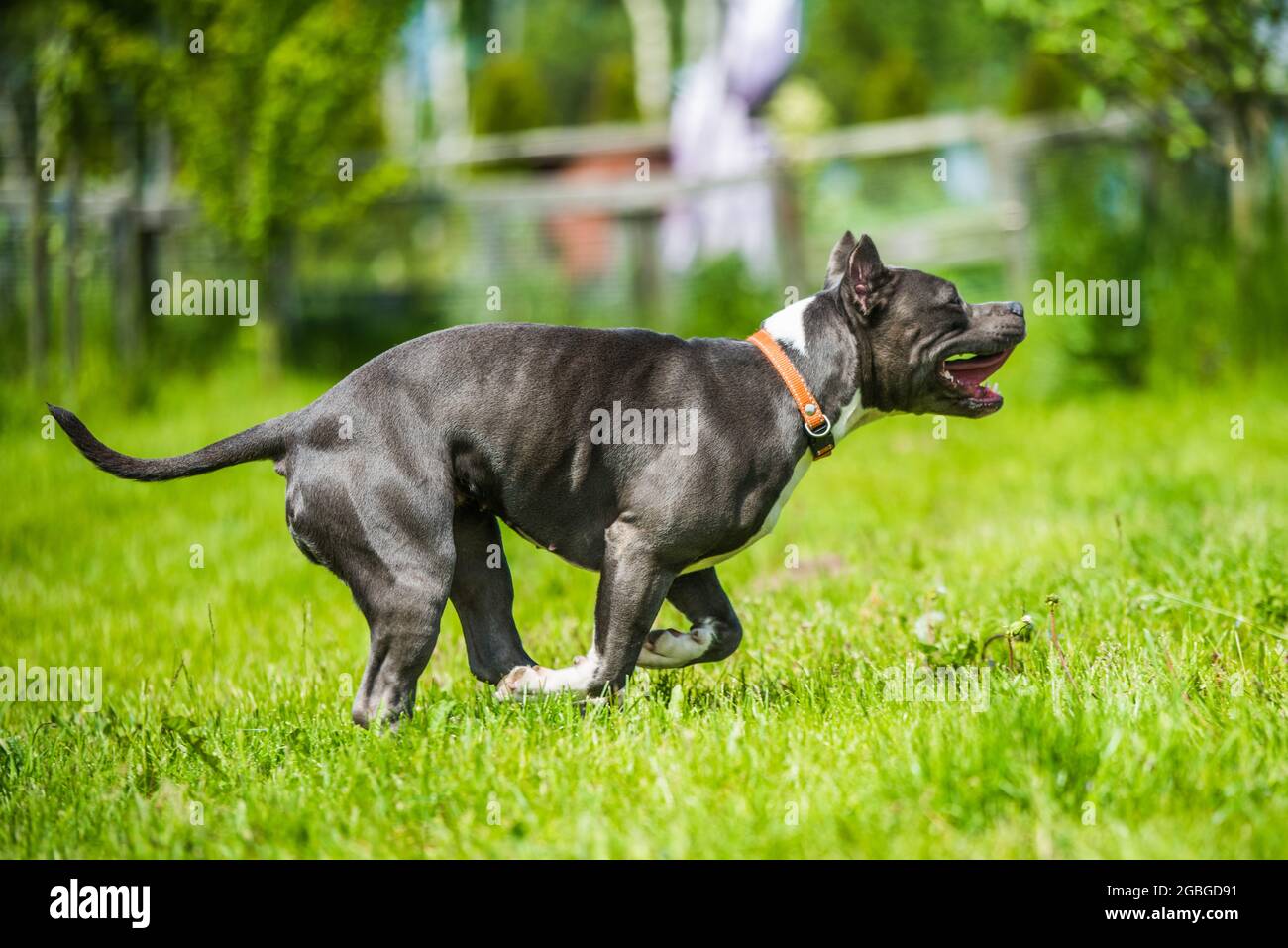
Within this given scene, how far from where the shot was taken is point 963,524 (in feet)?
23.1

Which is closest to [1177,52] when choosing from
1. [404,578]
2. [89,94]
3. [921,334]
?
[921,334]

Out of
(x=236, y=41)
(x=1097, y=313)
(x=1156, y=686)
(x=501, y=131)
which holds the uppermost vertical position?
(x=501, y=131)

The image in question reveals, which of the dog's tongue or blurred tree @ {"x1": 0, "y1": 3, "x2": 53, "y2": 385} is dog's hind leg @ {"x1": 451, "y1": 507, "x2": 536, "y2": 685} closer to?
the dog's tongue

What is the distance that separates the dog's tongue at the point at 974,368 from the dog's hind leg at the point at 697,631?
1.01 metres

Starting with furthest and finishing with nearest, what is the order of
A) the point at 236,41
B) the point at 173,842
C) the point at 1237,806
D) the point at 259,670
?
the point at 236,41 → the point at 259,670 → the point at 173,842 → the point at 1237,806

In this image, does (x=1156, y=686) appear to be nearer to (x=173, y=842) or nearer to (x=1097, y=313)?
(x=173, y=842)

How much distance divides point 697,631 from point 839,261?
131cm

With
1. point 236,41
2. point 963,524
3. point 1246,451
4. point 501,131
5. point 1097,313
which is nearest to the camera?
point 963,524

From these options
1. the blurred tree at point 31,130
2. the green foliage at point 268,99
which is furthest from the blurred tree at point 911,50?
the blurred tree at point 31,130

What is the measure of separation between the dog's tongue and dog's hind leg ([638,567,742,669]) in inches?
39.8

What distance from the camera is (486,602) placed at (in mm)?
4250
